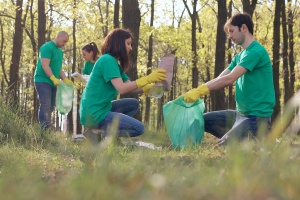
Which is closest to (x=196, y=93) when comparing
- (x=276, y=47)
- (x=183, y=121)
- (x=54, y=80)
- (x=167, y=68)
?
(x=183, y=121)

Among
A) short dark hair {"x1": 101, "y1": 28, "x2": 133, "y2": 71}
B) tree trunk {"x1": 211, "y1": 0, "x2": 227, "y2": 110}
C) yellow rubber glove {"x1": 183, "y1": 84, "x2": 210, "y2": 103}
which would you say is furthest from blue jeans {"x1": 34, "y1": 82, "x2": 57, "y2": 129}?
tree trunk {"x1": 211, "y1": 0, "x2": 227, "y2": 110}

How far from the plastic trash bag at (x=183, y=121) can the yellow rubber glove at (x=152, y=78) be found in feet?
1.08

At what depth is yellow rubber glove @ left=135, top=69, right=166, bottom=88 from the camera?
5.23 meters

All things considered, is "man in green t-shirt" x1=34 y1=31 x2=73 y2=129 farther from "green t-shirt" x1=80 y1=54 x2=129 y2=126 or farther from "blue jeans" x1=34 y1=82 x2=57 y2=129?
"green t-shirt" x1=80 y1=54 x2=129 y2=126

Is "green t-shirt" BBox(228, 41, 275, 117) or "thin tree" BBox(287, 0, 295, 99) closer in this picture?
"green t-shirt" BBox(228, 41, 275, 117)

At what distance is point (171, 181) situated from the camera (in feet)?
5.28

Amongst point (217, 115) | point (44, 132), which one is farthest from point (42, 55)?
point (217, 115)

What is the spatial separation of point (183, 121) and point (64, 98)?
348 centimetres

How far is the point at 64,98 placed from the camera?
27.3 ft

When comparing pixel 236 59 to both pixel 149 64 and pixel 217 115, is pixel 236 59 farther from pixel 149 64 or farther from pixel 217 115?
pixel 149 64

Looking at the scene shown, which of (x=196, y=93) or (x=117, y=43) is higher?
(x=117, y=43)

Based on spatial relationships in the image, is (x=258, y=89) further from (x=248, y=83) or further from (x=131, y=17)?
(x=131, y=17)

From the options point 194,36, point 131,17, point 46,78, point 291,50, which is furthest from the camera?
point 194,36

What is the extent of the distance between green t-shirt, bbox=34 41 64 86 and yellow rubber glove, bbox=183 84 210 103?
3493 mm
